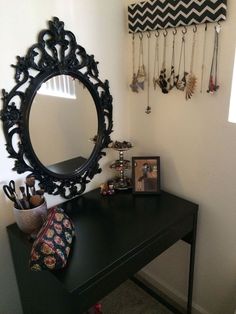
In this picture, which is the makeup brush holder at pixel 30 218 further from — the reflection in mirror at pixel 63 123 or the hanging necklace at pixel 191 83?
the hanging necklace at pixel 191 83

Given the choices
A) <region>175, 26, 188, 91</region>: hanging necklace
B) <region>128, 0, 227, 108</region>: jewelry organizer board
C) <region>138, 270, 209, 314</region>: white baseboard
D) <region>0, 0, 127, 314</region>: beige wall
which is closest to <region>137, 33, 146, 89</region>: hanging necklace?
<region>128, 0, 227, 108</region>: jewelry organizer board

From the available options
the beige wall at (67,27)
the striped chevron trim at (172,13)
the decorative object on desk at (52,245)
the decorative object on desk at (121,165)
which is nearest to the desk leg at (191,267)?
the decorative object on desk at (121,165)

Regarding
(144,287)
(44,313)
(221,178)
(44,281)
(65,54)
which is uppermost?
(65,54)

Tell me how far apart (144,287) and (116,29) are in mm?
1592

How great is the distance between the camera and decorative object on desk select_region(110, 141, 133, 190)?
60.2 inches

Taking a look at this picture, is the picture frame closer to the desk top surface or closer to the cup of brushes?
the desk top surface

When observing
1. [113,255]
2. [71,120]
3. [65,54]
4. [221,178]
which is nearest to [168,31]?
[65,54]

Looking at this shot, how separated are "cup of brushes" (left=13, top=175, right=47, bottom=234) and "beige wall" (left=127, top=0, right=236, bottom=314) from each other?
697mm

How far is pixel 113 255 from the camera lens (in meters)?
1.05

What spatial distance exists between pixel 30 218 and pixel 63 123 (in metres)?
0.47

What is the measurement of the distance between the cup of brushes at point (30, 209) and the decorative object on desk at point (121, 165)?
493mm

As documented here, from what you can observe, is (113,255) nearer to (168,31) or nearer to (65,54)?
(65,54)

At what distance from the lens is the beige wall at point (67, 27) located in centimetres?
108

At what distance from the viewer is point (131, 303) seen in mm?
1743
